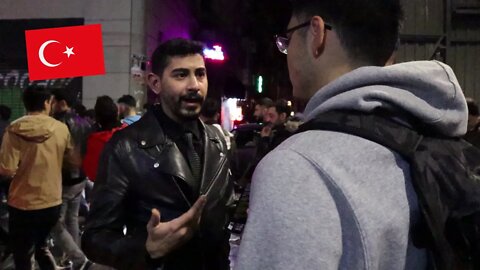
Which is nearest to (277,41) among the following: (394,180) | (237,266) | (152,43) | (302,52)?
(302,52)

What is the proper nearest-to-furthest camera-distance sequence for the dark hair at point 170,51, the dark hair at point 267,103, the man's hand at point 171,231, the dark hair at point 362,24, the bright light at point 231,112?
1. the dark hair at point 362,24
2. the man's hand at point 171,231
3. the dark hair at point 170,51
4. the dark hair at point 267,103
5. the bright light at point 231,112

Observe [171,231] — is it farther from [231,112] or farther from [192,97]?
[231,112]

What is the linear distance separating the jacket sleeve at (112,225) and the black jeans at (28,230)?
3.47m

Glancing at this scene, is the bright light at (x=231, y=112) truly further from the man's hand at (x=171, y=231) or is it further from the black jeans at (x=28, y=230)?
the man's hand at (x=171, y=231)

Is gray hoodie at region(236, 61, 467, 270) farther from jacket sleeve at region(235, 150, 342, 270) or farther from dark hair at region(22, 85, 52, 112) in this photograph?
dark hair at region(22, 85, 52, 112)

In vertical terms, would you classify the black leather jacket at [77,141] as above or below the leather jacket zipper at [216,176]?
below

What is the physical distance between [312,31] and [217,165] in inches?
62.1

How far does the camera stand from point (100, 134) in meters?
6.34

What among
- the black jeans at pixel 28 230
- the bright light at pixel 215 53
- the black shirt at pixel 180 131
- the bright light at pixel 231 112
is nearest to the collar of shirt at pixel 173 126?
the black shirt at pixel 180 131

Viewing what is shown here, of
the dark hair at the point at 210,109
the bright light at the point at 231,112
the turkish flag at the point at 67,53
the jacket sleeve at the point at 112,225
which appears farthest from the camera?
the bright light at the point at 231,112

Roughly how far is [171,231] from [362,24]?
49.0 inches

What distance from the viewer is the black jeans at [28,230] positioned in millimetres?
5898

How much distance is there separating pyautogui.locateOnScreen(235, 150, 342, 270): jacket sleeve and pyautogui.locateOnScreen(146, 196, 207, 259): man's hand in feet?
3.63

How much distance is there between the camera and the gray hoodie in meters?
1.15
